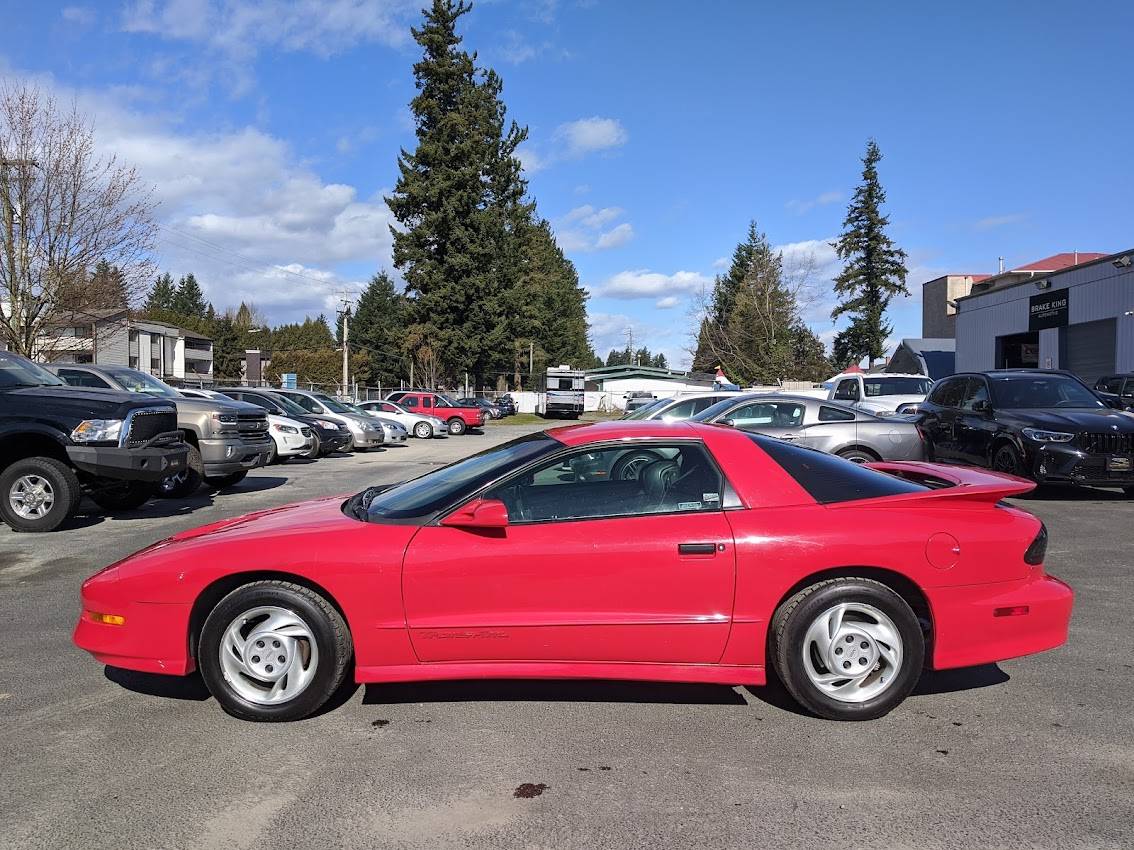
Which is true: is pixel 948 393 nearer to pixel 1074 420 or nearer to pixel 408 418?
pixel 1074 420

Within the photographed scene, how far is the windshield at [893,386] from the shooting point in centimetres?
1933

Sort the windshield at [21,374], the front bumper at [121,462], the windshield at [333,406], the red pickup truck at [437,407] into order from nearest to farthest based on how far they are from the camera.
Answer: the front bumper at [121,462], the windshield at [21,374], the windshield at [333,406], the red pickup truck at [437,407]

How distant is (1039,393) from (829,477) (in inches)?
360

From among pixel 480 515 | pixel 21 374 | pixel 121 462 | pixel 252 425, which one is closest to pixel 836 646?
pixel 480 515

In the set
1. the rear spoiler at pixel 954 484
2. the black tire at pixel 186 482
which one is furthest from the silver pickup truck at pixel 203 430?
the rear spoiler at pixel 954 484

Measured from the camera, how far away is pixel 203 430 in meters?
11.6

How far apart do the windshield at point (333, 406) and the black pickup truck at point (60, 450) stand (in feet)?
45.4

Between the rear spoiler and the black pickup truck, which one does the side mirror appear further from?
the black pickup truck

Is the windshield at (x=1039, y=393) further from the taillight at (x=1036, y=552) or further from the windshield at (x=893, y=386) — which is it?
the taillight at (x=1036, y=552)

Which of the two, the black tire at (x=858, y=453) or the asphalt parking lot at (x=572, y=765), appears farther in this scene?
the black tire at (x=858, y=453)

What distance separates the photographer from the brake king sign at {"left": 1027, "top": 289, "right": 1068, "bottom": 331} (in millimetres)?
30609

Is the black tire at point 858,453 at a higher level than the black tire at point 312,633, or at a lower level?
higher

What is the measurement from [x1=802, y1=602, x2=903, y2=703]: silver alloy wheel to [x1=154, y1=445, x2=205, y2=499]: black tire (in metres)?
9.80

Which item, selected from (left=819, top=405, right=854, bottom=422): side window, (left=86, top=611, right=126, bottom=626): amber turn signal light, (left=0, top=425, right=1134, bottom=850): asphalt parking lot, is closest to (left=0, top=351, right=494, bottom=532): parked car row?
(left=0, top=425, right=1134, bottom=850): asphalt parking lot
